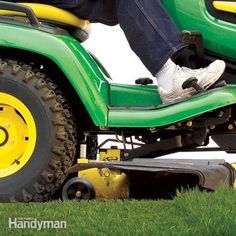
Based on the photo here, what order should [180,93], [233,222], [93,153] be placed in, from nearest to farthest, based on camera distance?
[233,222]
[180,93]
[93,153]

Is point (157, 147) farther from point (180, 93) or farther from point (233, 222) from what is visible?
point (233, 222)

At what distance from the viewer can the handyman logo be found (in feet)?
10.2

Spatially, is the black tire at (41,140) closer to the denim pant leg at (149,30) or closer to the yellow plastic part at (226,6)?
the denim pant leg at (149,30)

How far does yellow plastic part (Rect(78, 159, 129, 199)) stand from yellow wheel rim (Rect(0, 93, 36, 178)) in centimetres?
29

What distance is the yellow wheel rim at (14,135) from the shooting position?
396 cm

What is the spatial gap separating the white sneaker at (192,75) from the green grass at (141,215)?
60 centimetres

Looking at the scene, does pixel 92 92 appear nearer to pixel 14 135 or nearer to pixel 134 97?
pixel 134 97

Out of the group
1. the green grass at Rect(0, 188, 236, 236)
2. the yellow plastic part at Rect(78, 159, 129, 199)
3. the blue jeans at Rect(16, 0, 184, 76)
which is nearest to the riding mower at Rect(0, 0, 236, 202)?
the yellow plastic part at Rect(78, 159, 129, 199)

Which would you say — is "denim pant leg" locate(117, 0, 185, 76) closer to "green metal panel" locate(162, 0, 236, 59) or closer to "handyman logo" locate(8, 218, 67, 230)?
"green metal panel" locate(162, 0, 236, 59)

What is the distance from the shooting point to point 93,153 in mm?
4348

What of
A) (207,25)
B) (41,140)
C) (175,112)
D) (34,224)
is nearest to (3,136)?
(41,140)

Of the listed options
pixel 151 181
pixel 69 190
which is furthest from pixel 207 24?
pixel 69 190

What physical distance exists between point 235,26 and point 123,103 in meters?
0.65

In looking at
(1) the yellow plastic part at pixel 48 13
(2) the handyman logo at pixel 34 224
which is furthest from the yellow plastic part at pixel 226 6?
(2) the handyman logo at pixel 34 224
